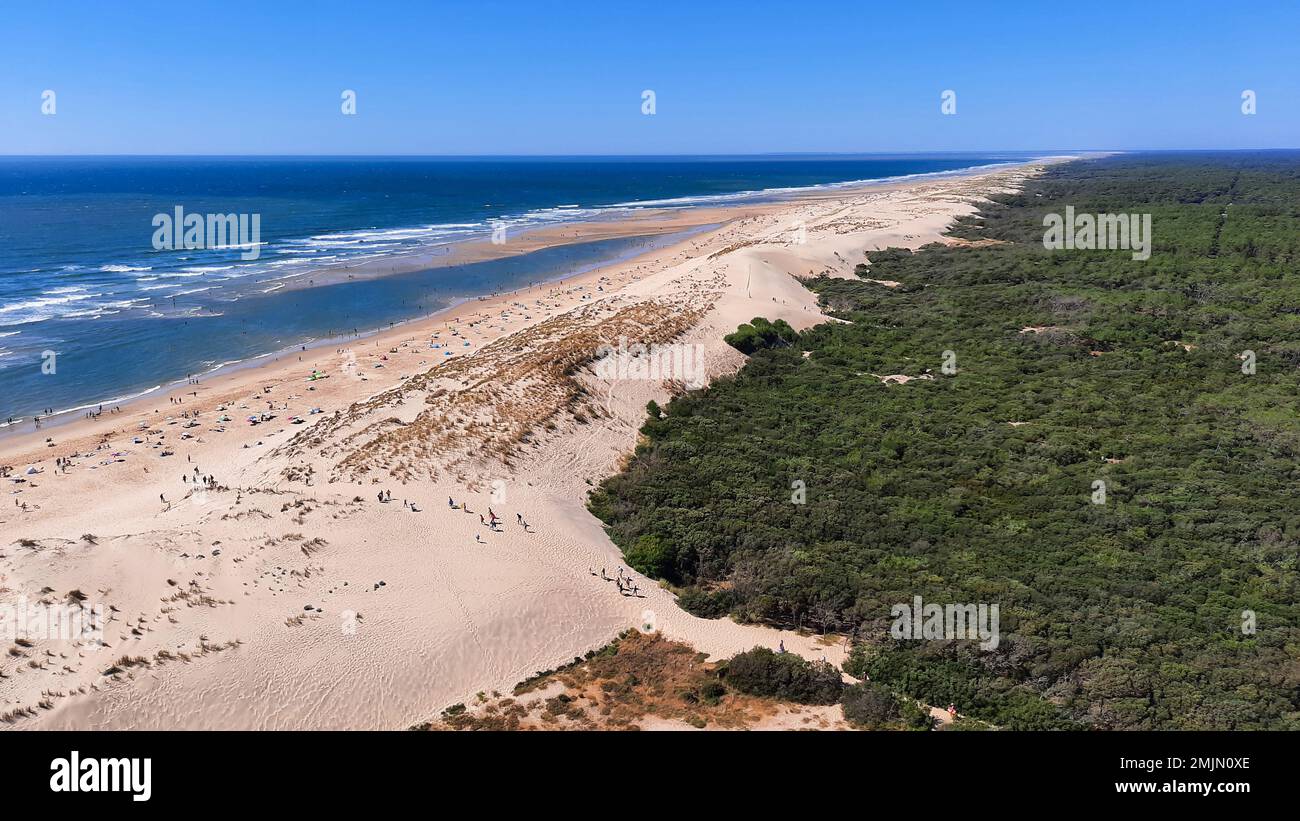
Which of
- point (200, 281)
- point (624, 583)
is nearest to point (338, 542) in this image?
point (624, 583)

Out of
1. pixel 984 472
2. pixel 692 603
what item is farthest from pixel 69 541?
pixel 984 472

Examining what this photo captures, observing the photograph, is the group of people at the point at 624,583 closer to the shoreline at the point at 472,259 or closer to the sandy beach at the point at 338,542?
the sandy beach at the point at 338,542

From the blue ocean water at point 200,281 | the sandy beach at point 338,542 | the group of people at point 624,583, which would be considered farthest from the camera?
the blue ocean water at point 200,281

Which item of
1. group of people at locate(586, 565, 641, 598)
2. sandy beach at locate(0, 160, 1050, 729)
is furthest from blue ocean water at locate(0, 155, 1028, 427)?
group of people at locate(586, 565, 641, 598)

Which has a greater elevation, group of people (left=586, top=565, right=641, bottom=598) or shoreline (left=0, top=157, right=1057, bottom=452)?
shoreline (left=0, top=157, right=1057, bottom=452)

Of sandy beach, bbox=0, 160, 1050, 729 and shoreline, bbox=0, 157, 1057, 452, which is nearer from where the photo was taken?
sandy beach, bbox=0, 160, 1050, 729

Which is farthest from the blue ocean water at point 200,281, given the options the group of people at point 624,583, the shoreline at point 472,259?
the group of people at point 624,583

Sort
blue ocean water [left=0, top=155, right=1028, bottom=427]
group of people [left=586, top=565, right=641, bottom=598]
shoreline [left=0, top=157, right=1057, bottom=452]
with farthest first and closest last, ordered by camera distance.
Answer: blue ocean water [left=0, top=155, right=1028, bottom=427] < shoreline [left=0, top=157, right=1057, bottom=452] < group of people [left=586, top=565, right=641, bottom=598]

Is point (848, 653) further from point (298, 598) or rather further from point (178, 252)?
point (178, 252)

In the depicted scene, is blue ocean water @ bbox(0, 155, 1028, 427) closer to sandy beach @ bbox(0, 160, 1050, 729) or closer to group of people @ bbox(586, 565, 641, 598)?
sandy beach @ bbox(0, 160, 1050, 729)
